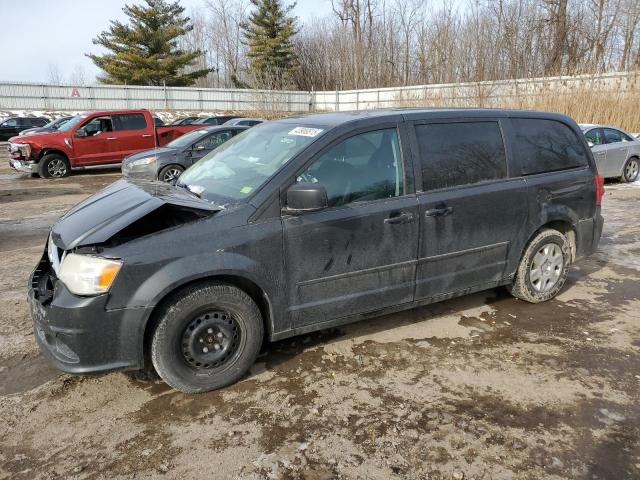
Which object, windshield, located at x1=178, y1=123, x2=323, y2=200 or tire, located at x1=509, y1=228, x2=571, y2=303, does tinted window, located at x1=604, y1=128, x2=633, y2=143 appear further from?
windshield, located at x1=178, y1=123, x2=323, y2=200

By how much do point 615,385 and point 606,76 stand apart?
1771 centimetres

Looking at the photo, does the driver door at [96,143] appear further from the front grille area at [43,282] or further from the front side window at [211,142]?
the front grille area at [43,282]

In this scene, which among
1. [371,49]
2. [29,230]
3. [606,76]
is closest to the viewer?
[29,230]

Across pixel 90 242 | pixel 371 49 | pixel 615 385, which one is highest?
pixel 371 49

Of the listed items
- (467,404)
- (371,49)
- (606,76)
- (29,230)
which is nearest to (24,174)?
(29,230)

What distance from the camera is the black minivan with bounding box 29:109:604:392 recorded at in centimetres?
290

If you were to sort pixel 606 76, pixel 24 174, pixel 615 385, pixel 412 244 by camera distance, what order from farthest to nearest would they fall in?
pixel 606 76 → pixel 24 174 → pixel 412 244 → pixel 615 385

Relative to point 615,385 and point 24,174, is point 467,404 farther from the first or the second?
point 24,174

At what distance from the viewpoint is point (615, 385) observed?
3.34 metres

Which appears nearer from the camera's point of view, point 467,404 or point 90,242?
point 90,242

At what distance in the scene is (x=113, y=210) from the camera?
129 inches

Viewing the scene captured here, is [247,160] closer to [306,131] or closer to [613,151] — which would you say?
[306,131]

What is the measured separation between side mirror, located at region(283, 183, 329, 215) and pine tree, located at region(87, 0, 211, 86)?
4141cm

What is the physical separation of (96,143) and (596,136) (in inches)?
524
